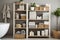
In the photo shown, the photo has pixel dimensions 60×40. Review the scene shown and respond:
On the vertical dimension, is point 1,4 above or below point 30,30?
above

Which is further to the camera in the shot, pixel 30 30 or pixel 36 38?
pixel 30 30

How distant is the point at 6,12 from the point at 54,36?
89.1 inches

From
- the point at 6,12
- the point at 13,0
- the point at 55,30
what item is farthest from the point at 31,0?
the point at 55,30

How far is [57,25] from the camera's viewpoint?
685cm

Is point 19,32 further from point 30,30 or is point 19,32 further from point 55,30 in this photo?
point 55,30

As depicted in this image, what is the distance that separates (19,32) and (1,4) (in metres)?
1.53

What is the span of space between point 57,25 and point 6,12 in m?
2.28

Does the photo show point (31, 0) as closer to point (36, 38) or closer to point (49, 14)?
point (49, 14)

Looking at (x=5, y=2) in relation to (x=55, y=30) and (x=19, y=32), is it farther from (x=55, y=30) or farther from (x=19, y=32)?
(x=55, y=30)

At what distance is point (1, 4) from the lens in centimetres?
691

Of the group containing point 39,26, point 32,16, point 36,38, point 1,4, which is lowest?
point 36,38

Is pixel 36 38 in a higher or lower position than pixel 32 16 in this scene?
lower

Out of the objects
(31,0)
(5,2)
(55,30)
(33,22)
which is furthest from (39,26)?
(5,2)

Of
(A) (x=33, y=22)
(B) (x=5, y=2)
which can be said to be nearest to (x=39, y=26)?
(A) (x=33, y=22)
